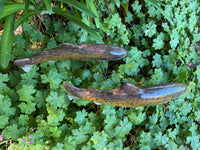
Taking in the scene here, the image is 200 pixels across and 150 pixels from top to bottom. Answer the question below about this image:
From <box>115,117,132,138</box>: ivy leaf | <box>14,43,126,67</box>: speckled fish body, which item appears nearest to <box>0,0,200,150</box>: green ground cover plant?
<box>115,117,132,138</box>: ivy leaf

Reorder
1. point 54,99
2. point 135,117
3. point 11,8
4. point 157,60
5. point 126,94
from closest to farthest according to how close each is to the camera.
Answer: point 126,94
point 11,8
point 54,99
point 135,117
point 157,60

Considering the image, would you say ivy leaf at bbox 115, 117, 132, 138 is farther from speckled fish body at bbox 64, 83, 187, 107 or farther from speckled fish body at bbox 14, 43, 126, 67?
speckled fish body at bbox 14, 43, 126, 67

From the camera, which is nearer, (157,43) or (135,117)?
(135,117)

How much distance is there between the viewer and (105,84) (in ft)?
6.89

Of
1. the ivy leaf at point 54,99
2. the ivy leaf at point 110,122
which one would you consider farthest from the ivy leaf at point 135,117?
the ivy leaf at point 54,99

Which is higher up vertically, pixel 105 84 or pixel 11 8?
pixel 11 8

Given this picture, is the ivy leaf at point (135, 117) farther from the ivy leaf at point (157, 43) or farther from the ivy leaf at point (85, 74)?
the ivy leaf at point (157, 43)

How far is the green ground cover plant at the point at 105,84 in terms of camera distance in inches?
73.4

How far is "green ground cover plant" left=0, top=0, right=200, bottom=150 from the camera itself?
186 centimetres

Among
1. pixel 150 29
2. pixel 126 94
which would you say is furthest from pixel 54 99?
pixel 150 29

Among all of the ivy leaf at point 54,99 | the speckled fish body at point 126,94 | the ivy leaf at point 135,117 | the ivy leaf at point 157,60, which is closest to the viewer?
the speckled fish body at point 126,94

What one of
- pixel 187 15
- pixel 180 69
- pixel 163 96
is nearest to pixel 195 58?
pixel 180 69

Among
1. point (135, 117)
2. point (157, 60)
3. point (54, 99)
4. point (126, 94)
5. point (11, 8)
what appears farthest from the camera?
point (157, 60)

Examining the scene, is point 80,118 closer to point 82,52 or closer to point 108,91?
point 108,91
